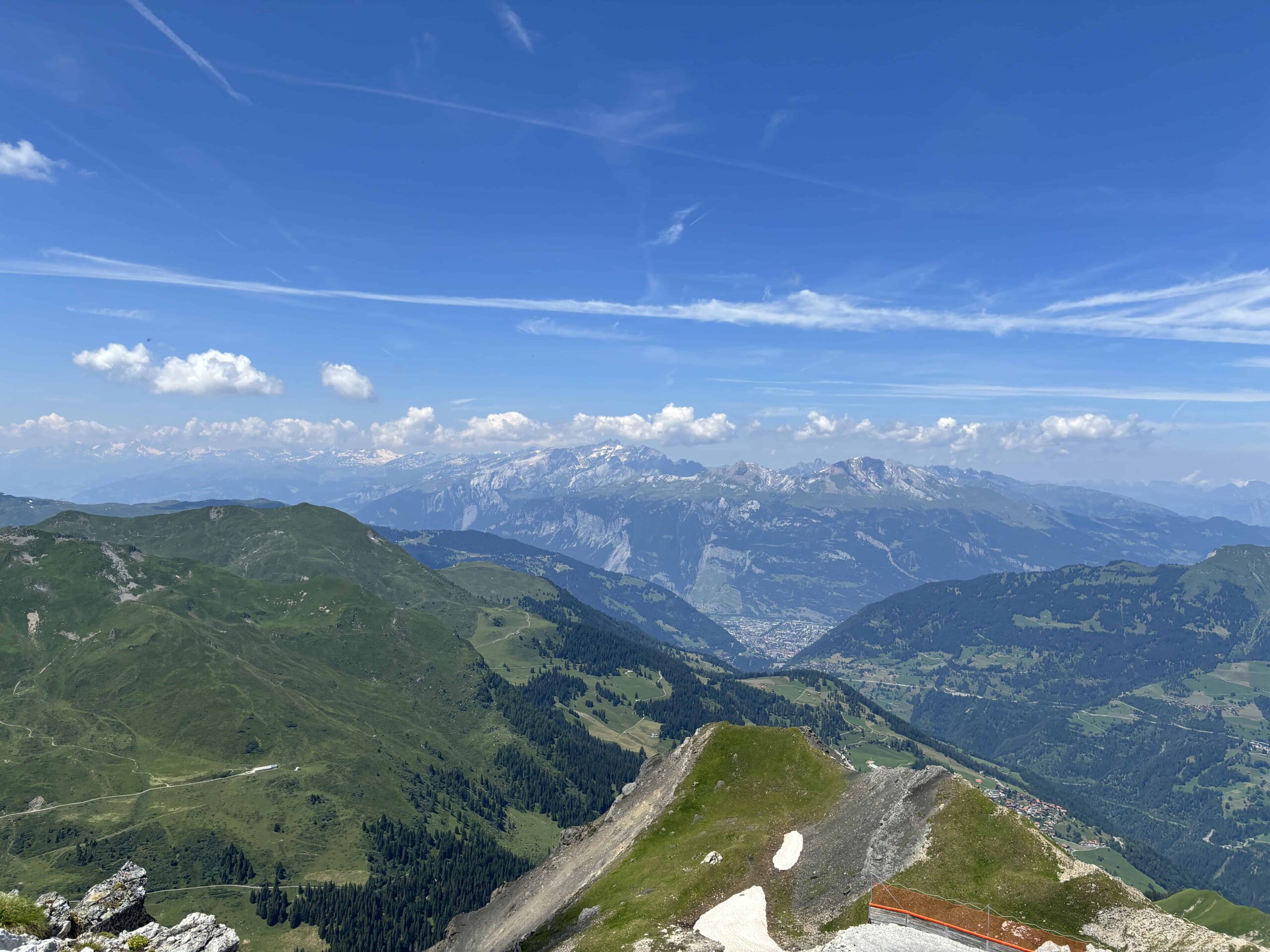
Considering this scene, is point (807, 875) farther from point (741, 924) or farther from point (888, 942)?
point (888, 942)

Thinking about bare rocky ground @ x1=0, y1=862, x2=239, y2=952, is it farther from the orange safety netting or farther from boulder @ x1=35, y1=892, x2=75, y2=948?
the orange safety netting

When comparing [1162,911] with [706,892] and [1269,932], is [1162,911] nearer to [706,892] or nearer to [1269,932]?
[706,892]

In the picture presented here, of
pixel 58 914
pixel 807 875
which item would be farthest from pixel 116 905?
pixel 807 875

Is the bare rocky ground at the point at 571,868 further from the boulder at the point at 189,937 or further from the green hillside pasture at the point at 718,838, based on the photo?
the boulder at the point at 189,937

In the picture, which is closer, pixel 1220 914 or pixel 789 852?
pixel 789 852

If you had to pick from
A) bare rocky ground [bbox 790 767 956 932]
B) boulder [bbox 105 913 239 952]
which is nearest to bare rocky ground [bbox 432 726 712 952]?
bare rocky ground [bbox 790 767 956 932]

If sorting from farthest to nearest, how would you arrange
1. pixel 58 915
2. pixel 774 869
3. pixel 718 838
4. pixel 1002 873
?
pixel 718 838 → pixel 774 869 → pixel 1002 873 → pixel 58 915

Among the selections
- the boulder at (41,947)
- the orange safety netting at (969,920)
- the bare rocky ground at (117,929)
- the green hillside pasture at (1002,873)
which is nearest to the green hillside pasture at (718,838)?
the orange safety netting at (969,920)

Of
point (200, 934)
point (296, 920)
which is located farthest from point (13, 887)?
point (200, 934)
